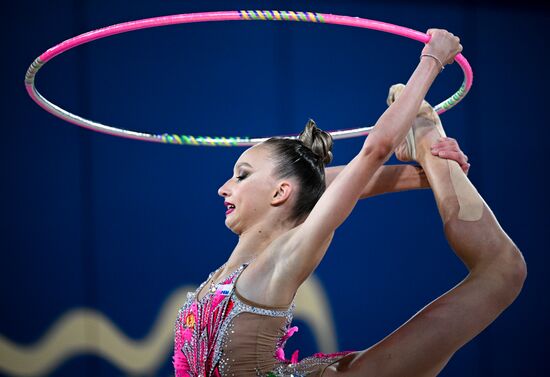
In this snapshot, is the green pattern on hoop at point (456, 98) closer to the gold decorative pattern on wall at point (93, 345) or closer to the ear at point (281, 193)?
the ear at point (281, 193)

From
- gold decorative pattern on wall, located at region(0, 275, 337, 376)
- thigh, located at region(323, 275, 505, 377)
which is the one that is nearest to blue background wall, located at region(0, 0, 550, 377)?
gold decorative pattern on wall, located at region(0, 275, 337, 376)

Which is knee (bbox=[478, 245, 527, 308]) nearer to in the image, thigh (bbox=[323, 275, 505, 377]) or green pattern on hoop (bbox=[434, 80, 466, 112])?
thigh (bbox=[323, 275, 505, 377])

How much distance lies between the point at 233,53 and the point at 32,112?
41.0 inches

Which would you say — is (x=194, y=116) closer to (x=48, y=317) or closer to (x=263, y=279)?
(x=48, y=317)

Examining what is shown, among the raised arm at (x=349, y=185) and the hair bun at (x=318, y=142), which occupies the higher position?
the hair bun at (x=318, y=142)

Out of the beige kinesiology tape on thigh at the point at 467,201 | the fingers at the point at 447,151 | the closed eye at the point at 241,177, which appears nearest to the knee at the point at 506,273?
the beige kinesiology tape on thigh at the point at 467,201

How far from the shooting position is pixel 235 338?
1728 millimetres

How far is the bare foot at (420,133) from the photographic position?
2.04 m

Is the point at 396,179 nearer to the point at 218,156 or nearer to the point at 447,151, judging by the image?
the point at 447,151

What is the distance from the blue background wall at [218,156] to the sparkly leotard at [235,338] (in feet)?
5.54

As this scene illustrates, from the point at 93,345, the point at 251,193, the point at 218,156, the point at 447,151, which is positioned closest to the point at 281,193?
the point at 251,193

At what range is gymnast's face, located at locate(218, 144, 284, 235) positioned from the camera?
1.97 metres

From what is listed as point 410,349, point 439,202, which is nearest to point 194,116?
point 439,202

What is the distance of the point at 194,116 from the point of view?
3586 millimetres
